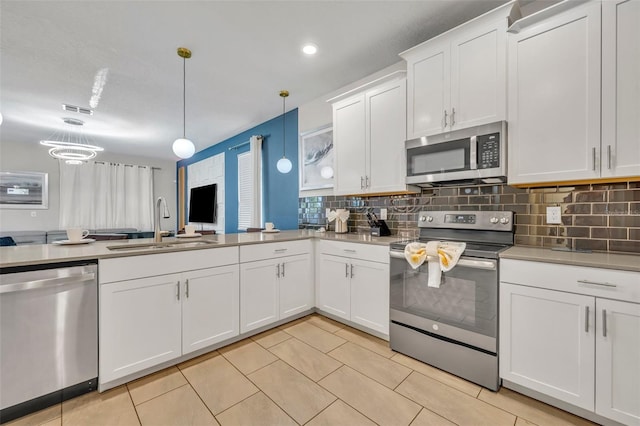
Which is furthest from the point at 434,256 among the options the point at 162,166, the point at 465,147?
the point at 162,166

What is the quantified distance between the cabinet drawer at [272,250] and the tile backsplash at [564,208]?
3.60 ft

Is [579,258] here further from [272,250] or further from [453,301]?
[272,250]

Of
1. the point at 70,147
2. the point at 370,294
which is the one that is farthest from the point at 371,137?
the point at 70,147

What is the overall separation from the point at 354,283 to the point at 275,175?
249 cm

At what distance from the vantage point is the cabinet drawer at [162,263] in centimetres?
168

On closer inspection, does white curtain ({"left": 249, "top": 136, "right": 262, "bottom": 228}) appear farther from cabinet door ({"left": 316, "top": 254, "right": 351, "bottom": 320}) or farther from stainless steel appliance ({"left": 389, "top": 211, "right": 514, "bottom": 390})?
stainless steel appliance ({"left": 389, "top": 211, "right": 514, "bottom": 390})

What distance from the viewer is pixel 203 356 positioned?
212cm

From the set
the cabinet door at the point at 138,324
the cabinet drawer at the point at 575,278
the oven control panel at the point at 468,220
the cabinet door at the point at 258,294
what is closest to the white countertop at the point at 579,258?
the cabinet drawer at the point at 575,278

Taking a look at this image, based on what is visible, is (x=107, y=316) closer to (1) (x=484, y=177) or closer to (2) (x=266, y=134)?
(1) (x=484, y=177)

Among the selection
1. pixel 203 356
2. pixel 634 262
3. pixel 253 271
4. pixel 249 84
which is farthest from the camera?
pixel 249 84

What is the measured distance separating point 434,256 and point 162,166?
788 cm

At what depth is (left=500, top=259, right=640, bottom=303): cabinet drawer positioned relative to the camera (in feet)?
4.25

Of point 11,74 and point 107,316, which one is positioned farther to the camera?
point 11,74

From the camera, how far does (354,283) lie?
2.48 meters
